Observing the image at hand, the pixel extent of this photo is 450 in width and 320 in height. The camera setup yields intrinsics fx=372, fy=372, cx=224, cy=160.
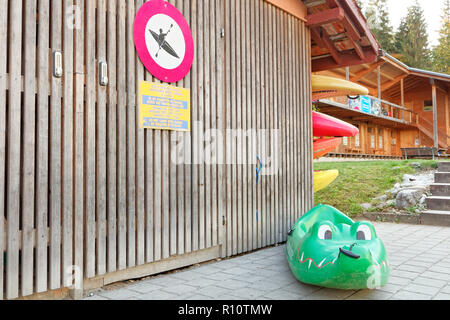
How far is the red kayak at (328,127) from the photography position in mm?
7289

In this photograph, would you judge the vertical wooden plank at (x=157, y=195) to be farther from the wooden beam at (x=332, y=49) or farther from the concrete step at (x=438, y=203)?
the concrete step at (x=438, y=203)

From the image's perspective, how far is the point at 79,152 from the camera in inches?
137

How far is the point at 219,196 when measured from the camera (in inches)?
199

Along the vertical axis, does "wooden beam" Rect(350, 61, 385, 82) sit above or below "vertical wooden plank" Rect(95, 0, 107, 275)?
above

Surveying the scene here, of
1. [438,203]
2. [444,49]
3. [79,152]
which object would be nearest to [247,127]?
[79,152]

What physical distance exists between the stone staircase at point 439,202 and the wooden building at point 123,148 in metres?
3.57

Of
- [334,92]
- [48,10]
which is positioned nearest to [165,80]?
[48,10]

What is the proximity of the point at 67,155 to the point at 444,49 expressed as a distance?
42.2m

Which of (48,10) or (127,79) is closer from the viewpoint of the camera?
(48,10)

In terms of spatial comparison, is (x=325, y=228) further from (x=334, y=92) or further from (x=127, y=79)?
(x=334, y=92)

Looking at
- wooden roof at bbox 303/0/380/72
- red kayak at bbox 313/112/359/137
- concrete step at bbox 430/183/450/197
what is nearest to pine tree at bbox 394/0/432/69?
concrete step at bbox 430/183/450/197

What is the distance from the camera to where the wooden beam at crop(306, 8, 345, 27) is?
6.25m

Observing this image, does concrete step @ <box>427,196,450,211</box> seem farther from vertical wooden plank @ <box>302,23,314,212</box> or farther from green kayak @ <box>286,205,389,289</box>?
green kayak @ <box>286,205,389,289</box>
